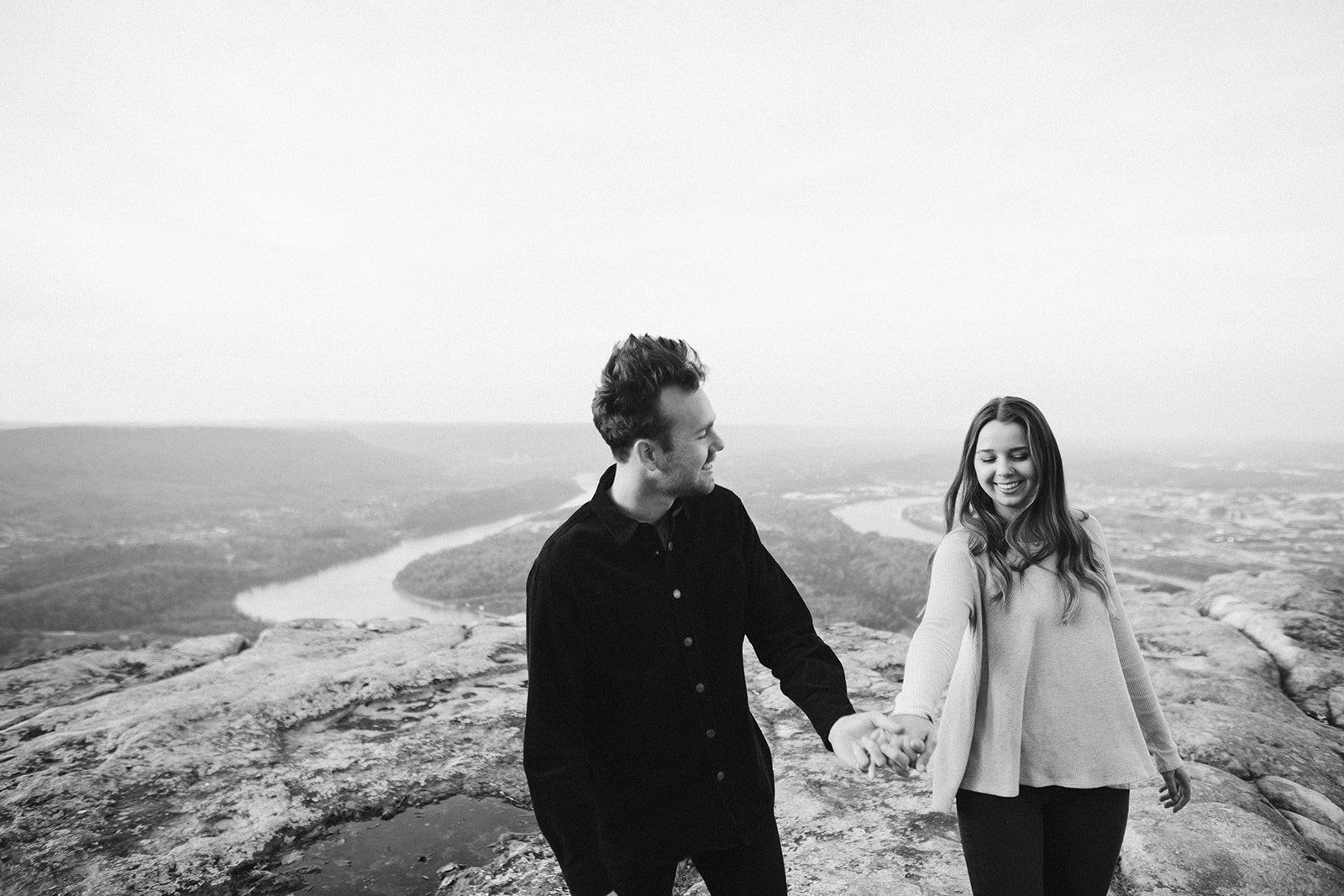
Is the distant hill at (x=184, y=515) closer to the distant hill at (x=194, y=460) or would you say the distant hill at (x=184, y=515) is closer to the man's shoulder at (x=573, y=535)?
the distant hill at (x=194, y=460)

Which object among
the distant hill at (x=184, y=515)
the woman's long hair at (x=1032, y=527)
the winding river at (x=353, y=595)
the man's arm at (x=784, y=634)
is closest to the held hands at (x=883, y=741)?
the man's arm at (x=784, y=634)

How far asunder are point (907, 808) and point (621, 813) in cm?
388

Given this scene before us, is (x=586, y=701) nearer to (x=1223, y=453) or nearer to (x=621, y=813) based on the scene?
(x=621, y=813)

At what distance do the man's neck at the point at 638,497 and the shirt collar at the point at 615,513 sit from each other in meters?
0.03

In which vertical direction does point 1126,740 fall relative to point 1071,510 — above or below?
below

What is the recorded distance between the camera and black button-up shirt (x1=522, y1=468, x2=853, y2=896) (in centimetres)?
251

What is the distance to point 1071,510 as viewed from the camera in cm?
308

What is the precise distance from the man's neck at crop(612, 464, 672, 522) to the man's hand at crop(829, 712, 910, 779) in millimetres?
1133

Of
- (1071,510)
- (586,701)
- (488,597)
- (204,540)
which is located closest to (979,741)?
(1071,510)

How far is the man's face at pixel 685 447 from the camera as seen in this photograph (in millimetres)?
2582

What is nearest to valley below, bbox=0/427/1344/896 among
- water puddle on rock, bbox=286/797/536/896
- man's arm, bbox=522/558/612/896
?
water puddle on rock, bbox=286/797/536/896

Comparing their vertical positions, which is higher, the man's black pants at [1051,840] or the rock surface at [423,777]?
the man's black pants at [1051,840]

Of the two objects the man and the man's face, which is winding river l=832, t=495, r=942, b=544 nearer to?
the man

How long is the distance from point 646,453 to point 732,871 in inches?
72.5
